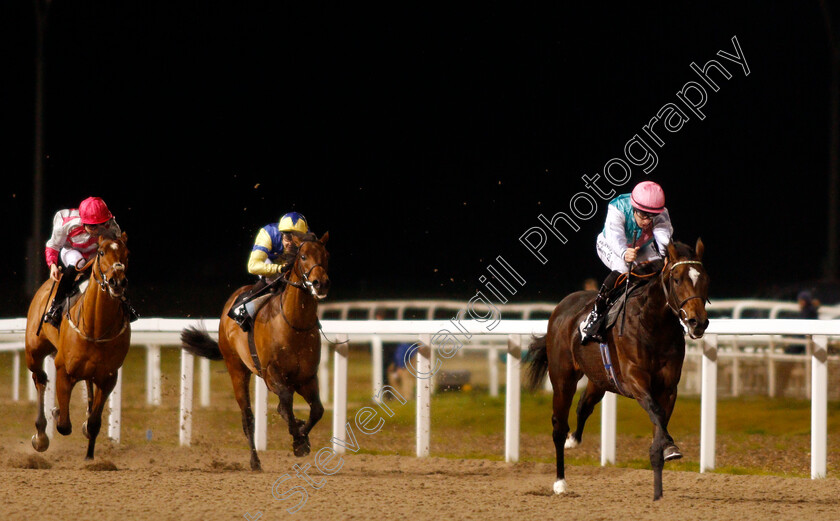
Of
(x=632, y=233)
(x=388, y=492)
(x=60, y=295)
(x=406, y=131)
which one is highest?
(x=406, y=131)

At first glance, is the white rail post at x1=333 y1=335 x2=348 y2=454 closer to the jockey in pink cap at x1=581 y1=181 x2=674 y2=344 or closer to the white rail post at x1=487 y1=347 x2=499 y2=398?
the jockey in pink cap at x1=581 y1=181 x2=674 y2=344

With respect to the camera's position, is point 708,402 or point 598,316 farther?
point 708,402

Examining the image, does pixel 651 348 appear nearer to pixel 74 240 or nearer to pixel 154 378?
pixel 74 240

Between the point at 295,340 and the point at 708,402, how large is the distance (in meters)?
2.46

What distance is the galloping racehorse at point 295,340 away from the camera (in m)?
6.17

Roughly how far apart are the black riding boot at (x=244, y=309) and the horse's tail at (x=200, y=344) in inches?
25.8

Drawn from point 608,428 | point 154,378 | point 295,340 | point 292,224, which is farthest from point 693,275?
point 154,378

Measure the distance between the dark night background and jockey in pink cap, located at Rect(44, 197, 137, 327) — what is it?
13743 millimetres

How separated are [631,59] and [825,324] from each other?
19.1 metres

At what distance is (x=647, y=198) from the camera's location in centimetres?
541

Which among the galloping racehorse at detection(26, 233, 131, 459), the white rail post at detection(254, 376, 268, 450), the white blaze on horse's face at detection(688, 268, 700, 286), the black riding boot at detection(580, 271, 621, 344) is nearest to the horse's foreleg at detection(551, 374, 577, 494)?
the black riding boot at detection(580, 271, 621, 344)

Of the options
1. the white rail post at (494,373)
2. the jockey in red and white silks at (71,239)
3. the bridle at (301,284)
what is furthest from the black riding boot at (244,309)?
the white rail post at (494,373)

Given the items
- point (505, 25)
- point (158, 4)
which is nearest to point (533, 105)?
point (505, 25)

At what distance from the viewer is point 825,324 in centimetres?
600
